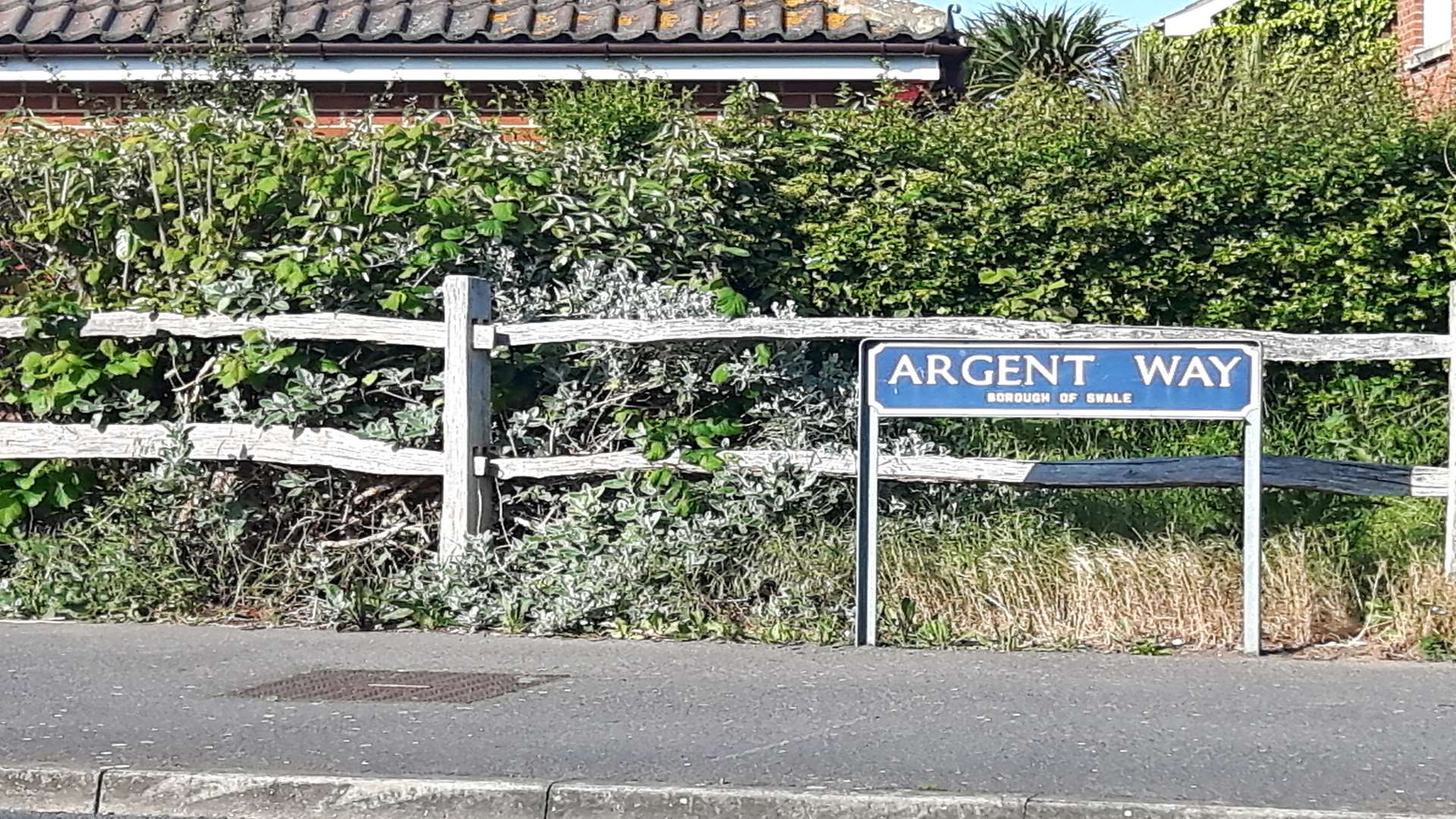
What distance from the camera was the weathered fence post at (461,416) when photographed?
784 centimetres

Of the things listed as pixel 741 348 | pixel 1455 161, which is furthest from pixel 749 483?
pixel 1455 161

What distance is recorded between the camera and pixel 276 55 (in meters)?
10.3

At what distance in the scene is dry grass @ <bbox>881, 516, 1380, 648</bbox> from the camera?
7.32 meters

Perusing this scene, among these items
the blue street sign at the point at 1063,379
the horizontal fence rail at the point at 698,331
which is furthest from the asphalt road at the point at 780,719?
the horizontal fence rail at the point at 698,331

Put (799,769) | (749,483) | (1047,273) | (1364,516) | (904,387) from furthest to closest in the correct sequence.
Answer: (1047,273)
(1364,516)
(749,483)
(904,387)
(799,769)

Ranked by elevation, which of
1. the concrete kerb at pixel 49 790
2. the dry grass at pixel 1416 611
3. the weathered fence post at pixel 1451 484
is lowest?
the concrete kerb at pixel 49 790

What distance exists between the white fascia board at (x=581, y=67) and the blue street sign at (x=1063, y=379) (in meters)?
4.93

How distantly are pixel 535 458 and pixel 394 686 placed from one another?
1.76m

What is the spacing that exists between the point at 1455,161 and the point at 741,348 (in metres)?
3.70

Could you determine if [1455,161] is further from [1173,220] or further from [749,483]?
[749,483]

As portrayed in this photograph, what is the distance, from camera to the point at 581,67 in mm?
11578

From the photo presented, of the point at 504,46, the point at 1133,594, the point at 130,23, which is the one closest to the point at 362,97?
the point at 504,46

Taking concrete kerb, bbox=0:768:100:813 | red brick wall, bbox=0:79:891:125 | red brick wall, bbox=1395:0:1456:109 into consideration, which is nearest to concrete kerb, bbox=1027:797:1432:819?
concrete kerb, bbox=0:768:100:813

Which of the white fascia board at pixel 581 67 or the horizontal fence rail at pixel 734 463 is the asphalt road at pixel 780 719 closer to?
the horizontal fence rail at pixel 734 463
